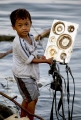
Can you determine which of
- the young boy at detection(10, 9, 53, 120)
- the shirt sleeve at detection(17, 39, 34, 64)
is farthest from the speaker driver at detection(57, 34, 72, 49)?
the shirt sleeve at detection(17, 39, 34, 64)

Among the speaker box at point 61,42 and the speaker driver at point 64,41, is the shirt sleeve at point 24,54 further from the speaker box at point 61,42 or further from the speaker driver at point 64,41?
the speaker driver at point 64,41

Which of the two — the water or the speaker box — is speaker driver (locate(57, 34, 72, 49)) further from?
the water

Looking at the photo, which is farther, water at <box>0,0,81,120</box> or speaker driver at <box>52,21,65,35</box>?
water at <box>0,0,81,120</box>

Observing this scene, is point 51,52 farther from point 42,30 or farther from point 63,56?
point 42,30

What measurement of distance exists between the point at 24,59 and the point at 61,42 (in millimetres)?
443

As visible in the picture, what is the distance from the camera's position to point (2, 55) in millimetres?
10664

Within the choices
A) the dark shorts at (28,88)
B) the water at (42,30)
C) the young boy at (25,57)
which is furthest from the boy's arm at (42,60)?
the water at (42,30)

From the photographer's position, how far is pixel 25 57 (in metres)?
6.16

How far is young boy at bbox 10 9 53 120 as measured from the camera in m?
6.15

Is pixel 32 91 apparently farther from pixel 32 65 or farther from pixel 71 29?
pixel 71 29

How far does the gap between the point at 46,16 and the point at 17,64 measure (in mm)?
8336

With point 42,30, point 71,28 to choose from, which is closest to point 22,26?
point 71,28

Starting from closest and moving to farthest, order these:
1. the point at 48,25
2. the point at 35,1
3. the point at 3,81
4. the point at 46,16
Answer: the point at 3,81 → the point at 48,25 → the point at 46,16 → the point at 35,1

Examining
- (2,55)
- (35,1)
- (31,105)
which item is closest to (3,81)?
(2,55)
